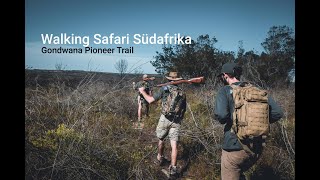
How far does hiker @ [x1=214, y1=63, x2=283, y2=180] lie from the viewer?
3.21 meters

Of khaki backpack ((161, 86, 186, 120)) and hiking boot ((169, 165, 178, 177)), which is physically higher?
khaki backpack ((161, 86, 186, 120))

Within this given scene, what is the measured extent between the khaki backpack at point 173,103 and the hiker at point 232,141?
141 cm

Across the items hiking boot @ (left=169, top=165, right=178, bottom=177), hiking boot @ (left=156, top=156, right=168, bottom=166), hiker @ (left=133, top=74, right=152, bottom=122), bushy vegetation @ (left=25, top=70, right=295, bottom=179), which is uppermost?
hiker @ (left=133, top=74, right=152, bottom=122)

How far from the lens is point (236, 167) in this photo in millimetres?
3320

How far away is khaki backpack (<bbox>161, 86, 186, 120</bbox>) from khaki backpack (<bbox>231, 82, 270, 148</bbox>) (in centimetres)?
159

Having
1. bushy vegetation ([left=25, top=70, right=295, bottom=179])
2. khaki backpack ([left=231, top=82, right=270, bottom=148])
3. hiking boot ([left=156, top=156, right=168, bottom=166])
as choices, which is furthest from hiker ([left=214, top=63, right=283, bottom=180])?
hiking boot ([left=156, top=156, right=168, bottom=166])

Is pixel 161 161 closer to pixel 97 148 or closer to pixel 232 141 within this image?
pixel 97 148

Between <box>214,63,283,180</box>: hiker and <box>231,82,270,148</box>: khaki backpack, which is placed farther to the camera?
<box>214,63,283,180</box>: hiker

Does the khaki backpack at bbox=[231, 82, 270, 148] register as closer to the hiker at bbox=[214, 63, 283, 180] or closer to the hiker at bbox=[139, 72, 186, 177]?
the hiker at bbox=[214, 63, 283, 180]

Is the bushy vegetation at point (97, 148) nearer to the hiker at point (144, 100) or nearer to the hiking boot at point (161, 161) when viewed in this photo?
the hiking boot at point (161, 161)

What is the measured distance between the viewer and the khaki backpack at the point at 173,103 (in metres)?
4.69

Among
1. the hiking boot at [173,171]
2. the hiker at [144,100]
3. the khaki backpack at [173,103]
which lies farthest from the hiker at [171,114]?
the hiker at [144,100]

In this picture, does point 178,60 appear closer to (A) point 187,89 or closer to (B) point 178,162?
(A) point 187,89
